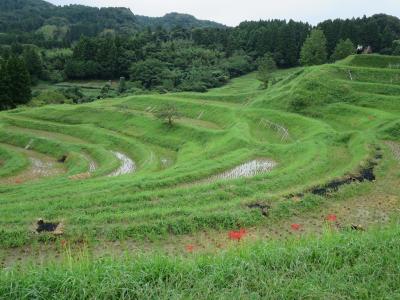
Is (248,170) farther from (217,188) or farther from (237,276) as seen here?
(237,276)

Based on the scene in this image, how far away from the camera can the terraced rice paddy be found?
17.8 meters

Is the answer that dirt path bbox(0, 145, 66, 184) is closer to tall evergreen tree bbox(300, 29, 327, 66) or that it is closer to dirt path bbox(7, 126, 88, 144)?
dirt path bbox(7, 126, 88, 144)

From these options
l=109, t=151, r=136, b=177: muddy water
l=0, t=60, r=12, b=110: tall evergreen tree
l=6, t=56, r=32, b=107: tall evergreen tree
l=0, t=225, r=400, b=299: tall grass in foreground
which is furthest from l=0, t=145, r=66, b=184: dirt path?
l=0, t=225, r=400, b=299: tall grass in foreground

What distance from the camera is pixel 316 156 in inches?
1089

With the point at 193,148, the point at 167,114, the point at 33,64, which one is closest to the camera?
the point at 193,148

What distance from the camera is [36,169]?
3806 cm

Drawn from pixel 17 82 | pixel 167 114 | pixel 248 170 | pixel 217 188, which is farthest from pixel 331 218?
pixel 17 82

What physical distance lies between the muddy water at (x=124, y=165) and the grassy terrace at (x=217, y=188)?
585 mm

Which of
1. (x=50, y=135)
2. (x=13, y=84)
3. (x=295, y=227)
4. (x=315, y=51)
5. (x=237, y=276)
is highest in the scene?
(x=315, y=51)

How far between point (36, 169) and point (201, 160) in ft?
56.1

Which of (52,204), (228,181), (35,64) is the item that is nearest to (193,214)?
(228,181)

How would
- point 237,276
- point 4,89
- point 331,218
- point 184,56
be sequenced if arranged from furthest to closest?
1. point 184,56
2. point 4,89
3. point 331,218
4. point 237,276

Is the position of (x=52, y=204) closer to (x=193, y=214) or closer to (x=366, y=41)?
(x=193, y=214)

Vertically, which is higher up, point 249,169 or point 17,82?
point 17,82
